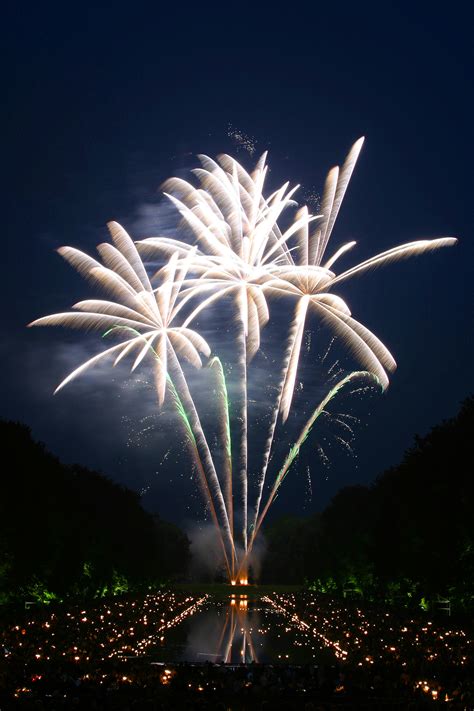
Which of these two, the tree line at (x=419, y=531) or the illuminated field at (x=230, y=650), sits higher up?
the tree line at (x=419, y=531)

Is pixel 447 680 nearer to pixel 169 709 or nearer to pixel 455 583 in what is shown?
pixel 169 709

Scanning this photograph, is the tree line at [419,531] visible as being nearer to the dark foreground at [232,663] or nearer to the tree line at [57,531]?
the dark foreground at [232,663]

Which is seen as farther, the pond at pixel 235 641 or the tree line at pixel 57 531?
the tree line at pixel 57 531

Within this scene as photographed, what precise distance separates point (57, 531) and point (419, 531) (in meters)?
24.6

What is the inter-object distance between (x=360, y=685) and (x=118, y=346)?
800 inches

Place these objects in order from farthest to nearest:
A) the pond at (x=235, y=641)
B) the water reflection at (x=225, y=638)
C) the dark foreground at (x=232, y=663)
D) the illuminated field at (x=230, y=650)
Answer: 1. the water reflection at (x=225, y=638)
2. the pond at (x=235, y=641)
3. the illuminated field at (x=230, y=650)
4. the dark foreground at (x=232, y=663)

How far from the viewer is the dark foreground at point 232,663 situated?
68.4 ft

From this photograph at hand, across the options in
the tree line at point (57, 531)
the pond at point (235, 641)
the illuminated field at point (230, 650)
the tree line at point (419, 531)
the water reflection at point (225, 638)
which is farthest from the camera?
the tree line at point (57, 531)

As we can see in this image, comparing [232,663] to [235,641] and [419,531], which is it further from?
[419,531]

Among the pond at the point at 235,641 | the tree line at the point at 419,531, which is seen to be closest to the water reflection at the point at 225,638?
the pond at the point at 235,641

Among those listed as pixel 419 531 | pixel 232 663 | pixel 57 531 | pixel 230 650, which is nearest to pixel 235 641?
pixel 230 650

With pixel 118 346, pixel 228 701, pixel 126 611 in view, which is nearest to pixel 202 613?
pixel 126 611

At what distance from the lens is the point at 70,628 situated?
39000mm

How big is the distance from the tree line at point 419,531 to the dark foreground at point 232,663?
5.16 m
